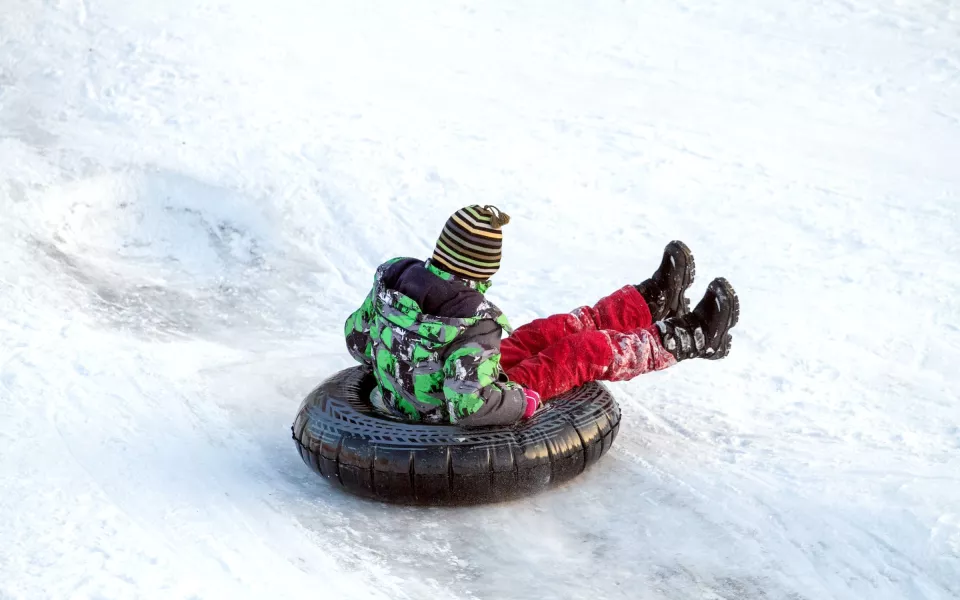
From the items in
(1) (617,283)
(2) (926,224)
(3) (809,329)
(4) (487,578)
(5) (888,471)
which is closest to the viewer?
(4) (487,578)

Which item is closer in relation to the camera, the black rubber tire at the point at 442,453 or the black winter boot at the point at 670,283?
the black rubber tire at the point at 442,453

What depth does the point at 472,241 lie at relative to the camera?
4.12 metres

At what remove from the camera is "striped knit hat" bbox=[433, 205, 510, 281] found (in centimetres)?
412

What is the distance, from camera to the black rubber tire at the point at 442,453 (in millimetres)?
4090

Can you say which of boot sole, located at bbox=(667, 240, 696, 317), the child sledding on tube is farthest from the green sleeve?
boot sole, located at bbox=(667, 240, 696, 317)

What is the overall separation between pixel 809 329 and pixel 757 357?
18.6 inches

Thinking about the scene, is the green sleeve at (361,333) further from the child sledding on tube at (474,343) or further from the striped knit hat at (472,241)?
the striped knit hat at (472,241)

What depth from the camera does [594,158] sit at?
8.00 m

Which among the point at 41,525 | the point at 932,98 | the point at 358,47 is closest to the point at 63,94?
the point at 358,47

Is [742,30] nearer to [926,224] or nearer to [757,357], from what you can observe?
[926,224]

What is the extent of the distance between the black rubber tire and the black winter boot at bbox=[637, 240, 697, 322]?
3.04 ft

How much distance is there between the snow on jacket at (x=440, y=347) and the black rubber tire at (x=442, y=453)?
11 centimetres

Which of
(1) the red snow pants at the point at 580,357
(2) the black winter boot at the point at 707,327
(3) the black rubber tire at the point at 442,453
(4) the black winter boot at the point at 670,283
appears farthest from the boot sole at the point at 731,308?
(3) the black rubber tire at the point at 442,453

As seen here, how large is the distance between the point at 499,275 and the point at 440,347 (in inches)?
104
